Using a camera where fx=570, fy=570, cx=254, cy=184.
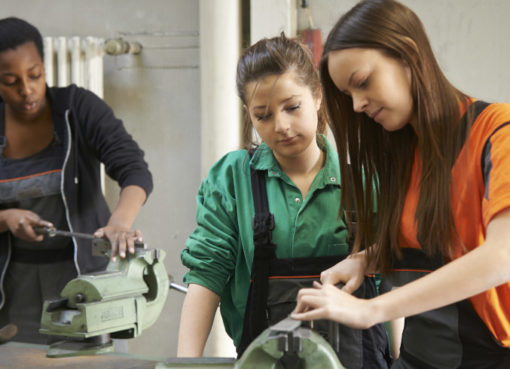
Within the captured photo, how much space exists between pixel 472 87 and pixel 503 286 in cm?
189

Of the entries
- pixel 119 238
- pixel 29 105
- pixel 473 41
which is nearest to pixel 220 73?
pixel 29 105

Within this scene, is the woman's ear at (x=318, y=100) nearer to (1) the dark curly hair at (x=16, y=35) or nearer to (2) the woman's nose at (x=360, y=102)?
(2) the woman's nose at (x=360, y=102)

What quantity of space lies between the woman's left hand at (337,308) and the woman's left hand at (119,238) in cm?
86

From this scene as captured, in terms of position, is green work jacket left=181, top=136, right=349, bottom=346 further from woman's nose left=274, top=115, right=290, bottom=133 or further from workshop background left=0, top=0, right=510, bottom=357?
workshop background left=0, top=0, right=510, bottom=357

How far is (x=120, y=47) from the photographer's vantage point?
303 cm

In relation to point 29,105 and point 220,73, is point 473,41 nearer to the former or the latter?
point 220,73

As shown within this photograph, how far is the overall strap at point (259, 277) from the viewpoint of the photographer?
1.23m

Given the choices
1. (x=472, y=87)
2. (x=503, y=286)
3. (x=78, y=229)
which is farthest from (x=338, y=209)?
(x=472, y=87)

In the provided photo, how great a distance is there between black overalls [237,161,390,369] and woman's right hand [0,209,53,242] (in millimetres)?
822

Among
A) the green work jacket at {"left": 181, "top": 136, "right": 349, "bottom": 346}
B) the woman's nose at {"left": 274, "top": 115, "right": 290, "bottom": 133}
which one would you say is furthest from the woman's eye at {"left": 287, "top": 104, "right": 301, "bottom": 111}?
the green work jacket at {"left": 181, "top": 136, "right": 349, "bottom": 346}

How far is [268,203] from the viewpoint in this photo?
4.23 feet

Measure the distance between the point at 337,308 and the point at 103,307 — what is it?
733 mm

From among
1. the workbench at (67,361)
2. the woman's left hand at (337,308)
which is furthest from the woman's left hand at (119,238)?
the woman's left hand at (337,308)

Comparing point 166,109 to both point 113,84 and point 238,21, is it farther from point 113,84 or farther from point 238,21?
point 238,21
